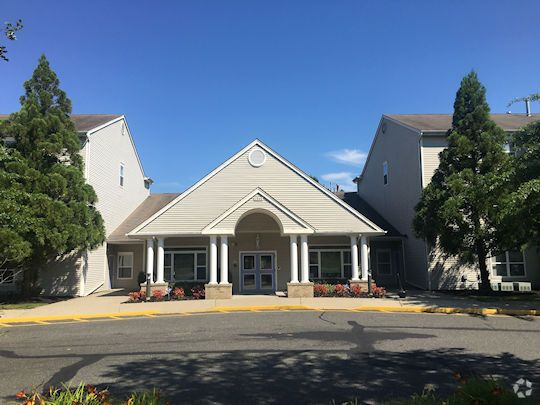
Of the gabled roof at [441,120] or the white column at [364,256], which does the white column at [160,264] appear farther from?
the gabled roof at [441,120]

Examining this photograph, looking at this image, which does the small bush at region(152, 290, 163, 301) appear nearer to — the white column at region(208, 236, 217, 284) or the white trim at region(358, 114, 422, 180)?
the white column at region(208, 236, 217, 284)

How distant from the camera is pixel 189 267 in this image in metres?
20.9

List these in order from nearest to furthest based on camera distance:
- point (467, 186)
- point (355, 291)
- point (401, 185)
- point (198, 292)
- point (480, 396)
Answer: point (480, 396) → point (467, 186) → point (355, 291) → point (198, 292) → point (401, 185)

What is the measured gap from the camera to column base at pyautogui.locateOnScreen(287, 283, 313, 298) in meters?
16.8

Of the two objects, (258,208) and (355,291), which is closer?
(355,291)

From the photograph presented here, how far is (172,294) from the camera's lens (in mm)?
17266

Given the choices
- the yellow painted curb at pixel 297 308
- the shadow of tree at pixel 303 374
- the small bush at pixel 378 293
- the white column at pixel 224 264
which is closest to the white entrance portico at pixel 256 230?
the white column at pixel 224 264

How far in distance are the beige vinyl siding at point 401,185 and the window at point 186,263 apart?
11.8 m

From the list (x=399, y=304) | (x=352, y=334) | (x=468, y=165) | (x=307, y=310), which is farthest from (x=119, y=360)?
(x=468, y=165)

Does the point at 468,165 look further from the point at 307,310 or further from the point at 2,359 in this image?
the point at 2,359

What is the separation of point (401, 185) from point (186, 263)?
529 inches

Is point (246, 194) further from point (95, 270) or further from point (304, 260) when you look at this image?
point (95, 270)

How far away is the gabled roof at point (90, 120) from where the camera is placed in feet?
68.6

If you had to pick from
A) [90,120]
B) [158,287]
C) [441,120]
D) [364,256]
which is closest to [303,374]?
[158,287]
